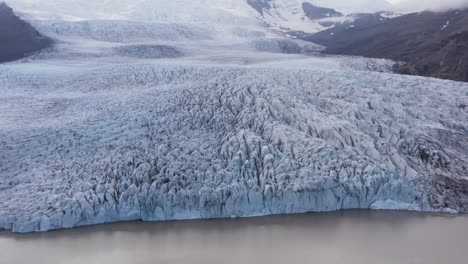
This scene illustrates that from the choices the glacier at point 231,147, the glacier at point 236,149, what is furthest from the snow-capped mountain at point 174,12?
the glacier at point 236,149

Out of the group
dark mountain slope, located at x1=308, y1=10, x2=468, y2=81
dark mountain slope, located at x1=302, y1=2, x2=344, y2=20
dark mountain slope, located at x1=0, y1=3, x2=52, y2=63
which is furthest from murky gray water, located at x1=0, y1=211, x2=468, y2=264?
dark mountain slope, located at x1=302, y1=2, x2=344, y2=20

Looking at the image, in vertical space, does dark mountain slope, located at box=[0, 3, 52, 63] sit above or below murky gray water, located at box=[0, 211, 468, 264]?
above

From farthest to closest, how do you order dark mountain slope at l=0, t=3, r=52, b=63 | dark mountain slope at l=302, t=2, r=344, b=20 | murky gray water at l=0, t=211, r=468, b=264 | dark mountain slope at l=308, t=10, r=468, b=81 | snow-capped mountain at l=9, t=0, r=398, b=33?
dark mountain slope at l=302, t=2, r=344, b=20 < snow-capped mountain at l=9, t=0, r=398, b=33 < dark mountain slope at l=0, t=3, r=52, b=63 < dark mountain slope at l=308, t=10, r=468, b=81 < murky gray water at l=0, t=211, r=468, b=264

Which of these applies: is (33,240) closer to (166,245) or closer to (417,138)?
(166,245)

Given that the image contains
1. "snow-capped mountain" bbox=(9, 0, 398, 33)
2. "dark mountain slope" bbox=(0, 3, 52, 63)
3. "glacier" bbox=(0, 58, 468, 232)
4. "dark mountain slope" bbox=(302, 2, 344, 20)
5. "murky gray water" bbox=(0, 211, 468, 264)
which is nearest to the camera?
"murky gray water" bbox=(0, 211, 468, 264)

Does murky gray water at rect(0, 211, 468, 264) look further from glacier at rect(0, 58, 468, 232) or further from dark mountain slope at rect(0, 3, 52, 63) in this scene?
dark mountain slope at rect(0, 3, 52, 63)

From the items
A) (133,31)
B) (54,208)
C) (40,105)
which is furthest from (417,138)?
(133,31)

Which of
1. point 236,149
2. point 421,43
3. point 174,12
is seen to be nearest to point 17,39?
point 236,149
